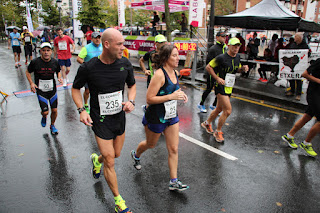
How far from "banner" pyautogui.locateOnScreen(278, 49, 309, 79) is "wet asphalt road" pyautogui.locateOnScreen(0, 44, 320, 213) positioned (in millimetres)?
2566

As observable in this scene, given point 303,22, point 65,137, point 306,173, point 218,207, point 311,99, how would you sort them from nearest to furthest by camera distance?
1. point 218,207
2. point 306,173
3. point 311,99
4. point 65,137
5. point 303,22

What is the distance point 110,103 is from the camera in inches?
115

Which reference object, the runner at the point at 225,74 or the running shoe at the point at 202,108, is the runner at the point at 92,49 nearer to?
the runner at the point at 225,74

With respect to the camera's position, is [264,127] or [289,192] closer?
[289,192]

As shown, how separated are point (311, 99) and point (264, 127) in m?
1.60

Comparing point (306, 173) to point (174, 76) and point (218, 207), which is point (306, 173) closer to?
point (218, 207)

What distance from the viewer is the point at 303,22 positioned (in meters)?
8.77

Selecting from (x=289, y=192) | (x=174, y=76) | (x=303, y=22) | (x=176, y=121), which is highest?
(x=303, y=22)

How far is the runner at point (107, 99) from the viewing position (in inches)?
110

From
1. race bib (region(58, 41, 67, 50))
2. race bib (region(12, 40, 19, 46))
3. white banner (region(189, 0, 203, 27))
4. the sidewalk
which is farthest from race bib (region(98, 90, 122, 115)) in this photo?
race bib (region(12, 40, 19, 46))

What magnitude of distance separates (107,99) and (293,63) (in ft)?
23.1

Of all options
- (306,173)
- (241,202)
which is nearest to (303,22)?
(306,173)

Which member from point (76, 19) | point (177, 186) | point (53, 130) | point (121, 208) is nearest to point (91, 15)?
point (76, 19)

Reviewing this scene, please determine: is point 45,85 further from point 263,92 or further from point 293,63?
point 293,63
